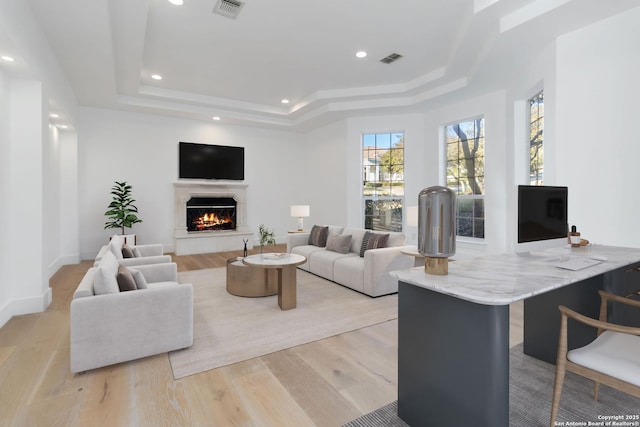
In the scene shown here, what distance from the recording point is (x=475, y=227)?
239 inches

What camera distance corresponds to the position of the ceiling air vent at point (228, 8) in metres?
3.48

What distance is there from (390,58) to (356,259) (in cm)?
314

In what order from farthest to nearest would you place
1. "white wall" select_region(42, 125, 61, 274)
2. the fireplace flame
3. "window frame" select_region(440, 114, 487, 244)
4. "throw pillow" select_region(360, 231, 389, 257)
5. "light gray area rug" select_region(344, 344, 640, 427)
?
the fireplace flame, "window frame" select_region(440, 114, 487, 244), "throw pillow" select_region(360, 231, 389, 257), "white wall" select_region(42, 125, 61, 274), "light gray area rug" select_region(344, 344, 640, 427)

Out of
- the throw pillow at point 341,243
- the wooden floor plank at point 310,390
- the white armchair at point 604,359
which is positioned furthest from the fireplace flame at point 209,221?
the white armchair at point 604,359

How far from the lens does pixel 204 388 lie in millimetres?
2100

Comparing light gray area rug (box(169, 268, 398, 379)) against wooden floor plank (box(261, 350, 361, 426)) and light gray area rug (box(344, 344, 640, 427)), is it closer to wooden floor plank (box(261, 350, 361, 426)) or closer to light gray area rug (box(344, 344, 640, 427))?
wooden floor plank (box(261, 350, 361, 426))

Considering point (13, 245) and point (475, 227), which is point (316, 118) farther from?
point (13, 245)

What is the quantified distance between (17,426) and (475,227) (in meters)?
6.40

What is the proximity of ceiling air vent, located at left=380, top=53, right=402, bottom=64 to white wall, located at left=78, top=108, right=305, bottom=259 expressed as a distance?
4.18 metres

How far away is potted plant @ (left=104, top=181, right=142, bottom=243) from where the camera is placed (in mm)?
6139

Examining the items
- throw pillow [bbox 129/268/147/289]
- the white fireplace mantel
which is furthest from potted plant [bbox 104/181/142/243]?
throw pillow [bbox 129/268/147/289]

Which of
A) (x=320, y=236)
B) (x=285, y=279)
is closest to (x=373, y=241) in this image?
(x=320, y=236)

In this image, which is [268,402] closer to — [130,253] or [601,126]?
[130,253]

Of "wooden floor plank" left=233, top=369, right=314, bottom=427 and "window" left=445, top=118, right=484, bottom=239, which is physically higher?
"window" left=445, top=118, right=484, bottom=239
